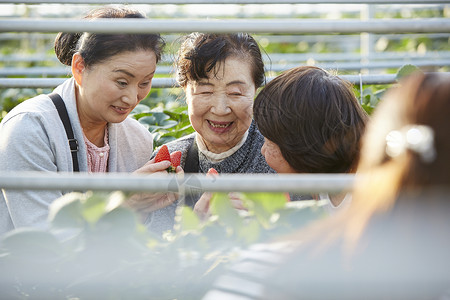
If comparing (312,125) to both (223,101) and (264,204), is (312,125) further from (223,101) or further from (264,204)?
(264,204)

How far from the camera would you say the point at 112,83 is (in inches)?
84.7

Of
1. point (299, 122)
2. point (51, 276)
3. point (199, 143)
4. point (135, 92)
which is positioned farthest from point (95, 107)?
point (51, 276)

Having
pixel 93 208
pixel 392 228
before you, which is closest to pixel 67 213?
pixel 93 208

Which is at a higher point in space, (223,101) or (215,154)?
(223,101)

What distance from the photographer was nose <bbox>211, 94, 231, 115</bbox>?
2.20 m

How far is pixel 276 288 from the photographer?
1064mm

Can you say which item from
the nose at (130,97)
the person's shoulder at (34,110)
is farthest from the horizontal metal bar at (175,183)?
the nose at (130,97)

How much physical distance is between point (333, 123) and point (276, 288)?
0.94m

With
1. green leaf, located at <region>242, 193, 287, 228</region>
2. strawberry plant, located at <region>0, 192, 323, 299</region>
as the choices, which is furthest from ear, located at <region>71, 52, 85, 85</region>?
green leaf, located at <region>242, 193, 287, 228</region>

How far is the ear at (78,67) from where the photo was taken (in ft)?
7.20

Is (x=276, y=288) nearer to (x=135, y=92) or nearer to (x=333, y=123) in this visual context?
(x=333, y=123)

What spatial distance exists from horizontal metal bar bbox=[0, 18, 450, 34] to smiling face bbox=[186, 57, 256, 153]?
980 mm

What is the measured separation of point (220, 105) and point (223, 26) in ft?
3.35

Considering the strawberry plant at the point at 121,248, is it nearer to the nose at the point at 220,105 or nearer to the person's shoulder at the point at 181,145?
the nose at the point at 220,105
